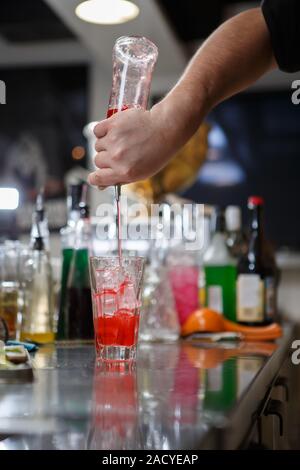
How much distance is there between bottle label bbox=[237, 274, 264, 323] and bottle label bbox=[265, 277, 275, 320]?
35 millimetres

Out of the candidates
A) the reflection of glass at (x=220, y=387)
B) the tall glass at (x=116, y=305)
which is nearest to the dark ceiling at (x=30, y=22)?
the tall glass at (x=116, y=305)

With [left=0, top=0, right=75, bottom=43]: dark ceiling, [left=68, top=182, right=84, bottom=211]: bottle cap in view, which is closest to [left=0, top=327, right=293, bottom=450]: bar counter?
[left=68, top=182, right=84, bottom=211]: bottle cap

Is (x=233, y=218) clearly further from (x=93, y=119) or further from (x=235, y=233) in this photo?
(x=93, y=119)

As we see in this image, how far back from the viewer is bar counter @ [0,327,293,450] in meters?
0.54

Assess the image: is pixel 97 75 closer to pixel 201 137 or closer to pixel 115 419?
pixel 201 137

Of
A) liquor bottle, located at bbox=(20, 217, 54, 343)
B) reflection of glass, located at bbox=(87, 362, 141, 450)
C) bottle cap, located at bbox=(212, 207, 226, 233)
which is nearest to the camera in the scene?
reflection of glass, located at bbox=(87, 362, 141, 450)

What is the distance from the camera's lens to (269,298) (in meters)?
1.68

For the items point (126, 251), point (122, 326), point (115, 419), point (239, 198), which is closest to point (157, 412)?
point (115, 419)

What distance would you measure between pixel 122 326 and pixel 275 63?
56 centimetres

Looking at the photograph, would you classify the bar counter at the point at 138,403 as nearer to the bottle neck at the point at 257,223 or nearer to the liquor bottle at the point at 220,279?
the liquor bottle at the point at 220,279

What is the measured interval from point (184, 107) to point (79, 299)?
1.39 feet

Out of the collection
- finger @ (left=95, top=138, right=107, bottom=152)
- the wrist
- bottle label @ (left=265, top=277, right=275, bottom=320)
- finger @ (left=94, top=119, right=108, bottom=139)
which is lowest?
bottle label @ (left=265, top=277, right=275, bottom=320)

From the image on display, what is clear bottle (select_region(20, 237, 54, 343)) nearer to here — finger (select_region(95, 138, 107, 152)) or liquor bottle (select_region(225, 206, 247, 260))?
finger (select_region(95, 138, 107, 152))

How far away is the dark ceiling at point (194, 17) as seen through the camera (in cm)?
355
